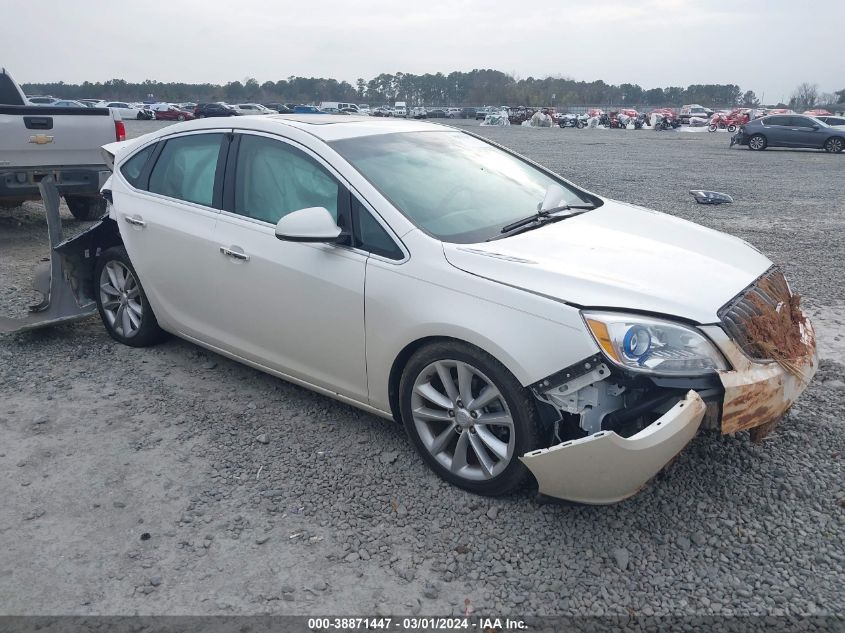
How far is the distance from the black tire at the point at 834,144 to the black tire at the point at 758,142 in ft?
6.40

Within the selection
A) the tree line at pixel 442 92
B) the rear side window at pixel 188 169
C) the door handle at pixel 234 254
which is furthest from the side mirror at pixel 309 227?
the tree line at pixel 442 92

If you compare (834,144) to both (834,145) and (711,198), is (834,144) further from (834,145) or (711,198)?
(711,198)

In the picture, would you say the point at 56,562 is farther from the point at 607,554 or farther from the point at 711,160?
the point at 711,160

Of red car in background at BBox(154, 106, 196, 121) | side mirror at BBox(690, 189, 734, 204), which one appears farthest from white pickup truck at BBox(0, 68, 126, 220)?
red car in background at BBox(154, 106, 196, 121)

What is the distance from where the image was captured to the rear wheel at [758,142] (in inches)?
1030

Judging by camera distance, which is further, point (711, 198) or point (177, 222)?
point (711, 198)

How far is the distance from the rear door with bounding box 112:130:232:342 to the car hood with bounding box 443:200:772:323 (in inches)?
68.6

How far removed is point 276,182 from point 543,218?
151 centimetres

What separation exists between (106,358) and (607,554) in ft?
12.2

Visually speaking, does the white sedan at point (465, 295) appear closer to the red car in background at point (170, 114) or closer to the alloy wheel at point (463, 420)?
the alloy wheel at point (463, 420)

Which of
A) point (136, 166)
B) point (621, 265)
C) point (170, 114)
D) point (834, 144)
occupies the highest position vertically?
point (136, 166)

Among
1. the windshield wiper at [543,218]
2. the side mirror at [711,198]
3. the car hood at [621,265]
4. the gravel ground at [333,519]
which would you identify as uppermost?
the windshield wiper at [543,218]

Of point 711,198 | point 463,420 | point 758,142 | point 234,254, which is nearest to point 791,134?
point 758,142

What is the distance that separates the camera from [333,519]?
313cm
